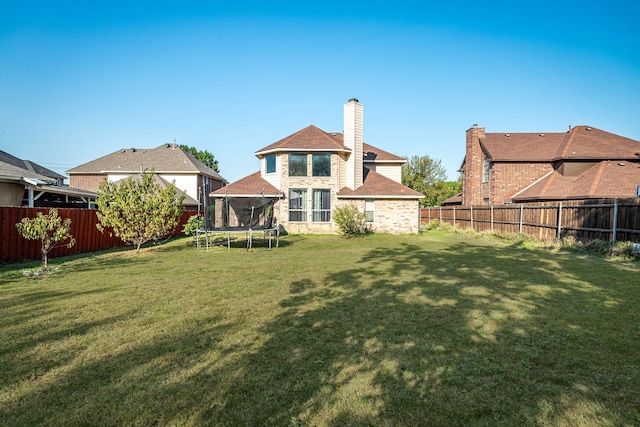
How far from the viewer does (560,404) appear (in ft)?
8.66

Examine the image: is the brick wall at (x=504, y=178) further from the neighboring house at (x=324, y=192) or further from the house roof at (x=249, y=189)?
the house roof at (x=249, y=189)

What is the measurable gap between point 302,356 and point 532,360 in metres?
2.23

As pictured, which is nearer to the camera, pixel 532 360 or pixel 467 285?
pixel 532 360

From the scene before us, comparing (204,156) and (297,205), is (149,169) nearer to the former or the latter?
(297,205)

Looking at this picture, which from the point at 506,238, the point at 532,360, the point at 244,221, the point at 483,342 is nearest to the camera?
the point at 532,360

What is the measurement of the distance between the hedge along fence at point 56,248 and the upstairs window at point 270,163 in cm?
921

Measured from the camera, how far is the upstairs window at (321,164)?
20078 millimetres

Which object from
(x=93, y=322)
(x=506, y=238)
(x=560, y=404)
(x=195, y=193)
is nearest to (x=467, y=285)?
(x=560, y=404)

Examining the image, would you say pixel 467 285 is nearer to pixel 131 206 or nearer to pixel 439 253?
pixel 439 253

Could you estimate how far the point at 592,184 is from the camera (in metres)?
18.9

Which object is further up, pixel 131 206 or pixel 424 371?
pixel 131 206

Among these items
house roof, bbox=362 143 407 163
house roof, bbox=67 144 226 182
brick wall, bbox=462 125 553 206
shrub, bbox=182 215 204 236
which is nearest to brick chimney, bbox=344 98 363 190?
house roof, bbox=362 143 407 163

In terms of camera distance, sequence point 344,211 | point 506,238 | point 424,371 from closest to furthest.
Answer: point 424,371
point 506,238
point 344,211

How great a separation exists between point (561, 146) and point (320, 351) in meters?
27.1
